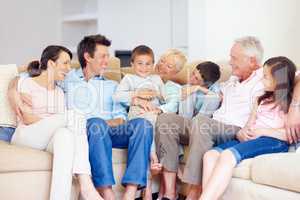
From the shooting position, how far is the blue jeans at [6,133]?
2721 millimetres

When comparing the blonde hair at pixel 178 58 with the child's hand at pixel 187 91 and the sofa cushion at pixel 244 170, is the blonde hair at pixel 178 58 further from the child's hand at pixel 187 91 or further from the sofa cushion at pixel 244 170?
the sofa cushion at pixel 244 170

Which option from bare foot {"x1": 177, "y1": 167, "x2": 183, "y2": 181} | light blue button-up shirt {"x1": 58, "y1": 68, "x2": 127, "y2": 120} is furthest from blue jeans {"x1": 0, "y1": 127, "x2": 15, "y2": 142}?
bare foot {"x1": 177, "y1": 167, "x2": 183, "y2": 181}

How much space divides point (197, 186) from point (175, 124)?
0.37m

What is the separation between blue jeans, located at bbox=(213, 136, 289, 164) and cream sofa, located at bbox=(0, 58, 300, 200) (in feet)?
0.16

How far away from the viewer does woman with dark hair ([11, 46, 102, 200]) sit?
2.28 metres

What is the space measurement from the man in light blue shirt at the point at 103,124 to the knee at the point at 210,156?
1.12 feet

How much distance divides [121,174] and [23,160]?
0.56 m

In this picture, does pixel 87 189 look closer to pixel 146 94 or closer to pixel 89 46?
pixel 146 94

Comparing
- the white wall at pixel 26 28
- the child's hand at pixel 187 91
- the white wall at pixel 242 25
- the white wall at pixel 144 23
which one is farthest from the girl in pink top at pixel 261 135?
the white wall at pixel 26 28

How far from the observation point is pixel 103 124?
2.52 metres

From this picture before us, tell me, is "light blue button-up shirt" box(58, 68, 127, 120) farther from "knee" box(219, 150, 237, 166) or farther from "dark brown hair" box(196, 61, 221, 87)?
"knee" box(219, 150, 237, 166)

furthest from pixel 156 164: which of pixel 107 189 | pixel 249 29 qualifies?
→ pixel 249 29

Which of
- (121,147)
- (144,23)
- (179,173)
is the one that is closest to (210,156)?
(179,173)

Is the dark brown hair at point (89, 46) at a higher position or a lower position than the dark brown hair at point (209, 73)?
higher
